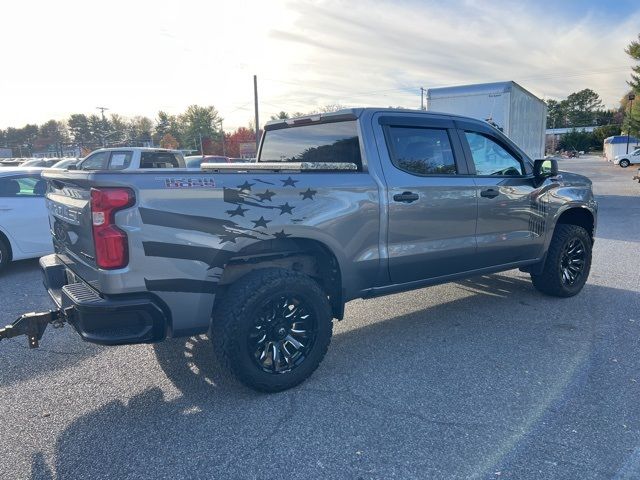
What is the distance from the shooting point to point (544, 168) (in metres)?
4.71

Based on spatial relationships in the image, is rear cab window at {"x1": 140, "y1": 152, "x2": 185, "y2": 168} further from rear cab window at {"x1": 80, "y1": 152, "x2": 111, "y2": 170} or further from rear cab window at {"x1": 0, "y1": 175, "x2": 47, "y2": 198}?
rear cab window at {"x1": 0, "y1": 175, "x2": 47, "y2": 198}

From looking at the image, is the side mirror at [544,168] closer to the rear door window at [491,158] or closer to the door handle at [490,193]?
the rear door window at [491,158]

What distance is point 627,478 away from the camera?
2387 millimetres

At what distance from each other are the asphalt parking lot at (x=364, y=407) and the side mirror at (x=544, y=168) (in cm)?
144

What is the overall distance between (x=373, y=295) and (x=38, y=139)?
368 ft

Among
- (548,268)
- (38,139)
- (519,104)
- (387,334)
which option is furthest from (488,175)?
(38,139)

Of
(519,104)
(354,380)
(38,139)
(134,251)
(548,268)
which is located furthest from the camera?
(38,139)

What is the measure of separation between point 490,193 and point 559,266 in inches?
58.0

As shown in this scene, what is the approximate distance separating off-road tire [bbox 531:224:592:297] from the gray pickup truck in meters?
0.44

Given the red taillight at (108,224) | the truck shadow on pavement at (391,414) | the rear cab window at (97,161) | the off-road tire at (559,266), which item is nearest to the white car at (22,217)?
the truck shadow on pavement at (391,414)

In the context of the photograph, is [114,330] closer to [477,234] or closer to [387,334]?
[387,334]

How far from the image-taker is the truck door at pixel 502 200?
4383 mm

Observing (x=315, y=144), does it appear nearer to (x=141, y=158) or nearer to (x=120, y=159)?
(x=141, y=158)

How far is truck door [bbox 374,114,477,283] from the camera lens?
377 cm
